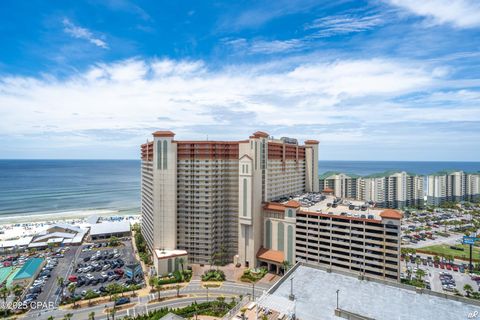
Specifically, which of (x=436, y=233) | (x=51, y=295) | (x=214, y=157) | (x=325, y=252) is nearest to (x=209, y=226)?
(x=214, y=157)

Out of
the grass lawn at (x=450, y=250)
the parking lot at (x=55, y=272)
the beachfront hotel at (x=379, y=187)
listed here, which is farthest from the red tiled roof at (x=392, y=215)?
the beachfront hotel at (x=379, y=187)

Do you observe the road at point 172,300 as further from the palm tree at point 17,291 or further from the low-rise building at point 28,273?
the low-rise building at point 28,273

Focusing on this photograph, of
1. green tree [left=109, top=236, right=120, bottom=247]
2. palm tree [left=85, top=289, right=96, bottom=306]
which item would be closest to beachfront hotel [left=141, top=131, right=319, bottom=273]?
palm tree [left=85, top=289, right=96, bottom=306]

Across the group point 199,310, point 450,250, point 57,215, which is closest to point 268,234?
point 199,310

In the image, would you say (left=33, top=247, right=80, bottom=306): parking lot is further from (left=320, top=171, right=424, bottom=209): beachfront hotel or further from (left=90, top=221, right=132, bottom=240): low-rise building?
(left=320, top=171, right=424, bottom=209): beachfront hotel

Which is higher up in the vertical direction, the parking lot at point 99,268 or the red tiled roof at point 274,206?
the red tiled roof at point 274,206
